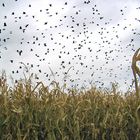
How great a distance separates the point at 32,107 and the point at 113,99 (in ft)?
4.16

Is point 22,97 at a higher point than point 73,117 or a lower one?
higher

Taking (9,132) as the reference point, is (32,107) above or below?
above

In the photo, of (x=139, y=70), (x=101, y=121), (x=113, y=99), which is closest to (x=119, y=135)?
(x=101, y=121)

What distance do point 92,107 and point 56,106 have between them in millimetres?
555

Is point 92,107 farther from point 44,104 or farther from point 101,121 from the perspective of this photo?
point 44,104

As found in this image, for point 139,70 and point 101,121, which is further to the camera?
point 101,121

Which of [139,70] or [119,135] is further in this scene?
[119,135]

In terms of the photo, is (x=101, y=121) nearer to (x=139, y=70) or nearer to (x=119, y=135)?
(x=119, y=135)

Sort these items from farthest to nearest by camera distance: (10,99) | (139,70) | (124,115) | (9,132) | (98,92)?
(98,92), (124,115), (10,99), (9,132), (139,70)

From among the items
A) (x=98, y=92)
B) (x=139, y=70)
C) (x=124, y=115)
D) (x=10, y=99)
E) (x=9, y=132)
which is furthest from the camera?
(x=98, y=92)

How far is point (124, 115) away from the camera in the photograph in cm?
480

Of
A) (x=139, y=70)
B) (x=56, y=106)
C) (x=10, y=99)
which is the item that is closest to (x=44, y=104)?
(x=56, y=106)

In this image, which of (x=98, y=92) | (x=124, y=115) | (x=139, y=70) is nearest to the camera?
(x=139, y=70)

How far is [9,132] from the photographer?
164 inches
